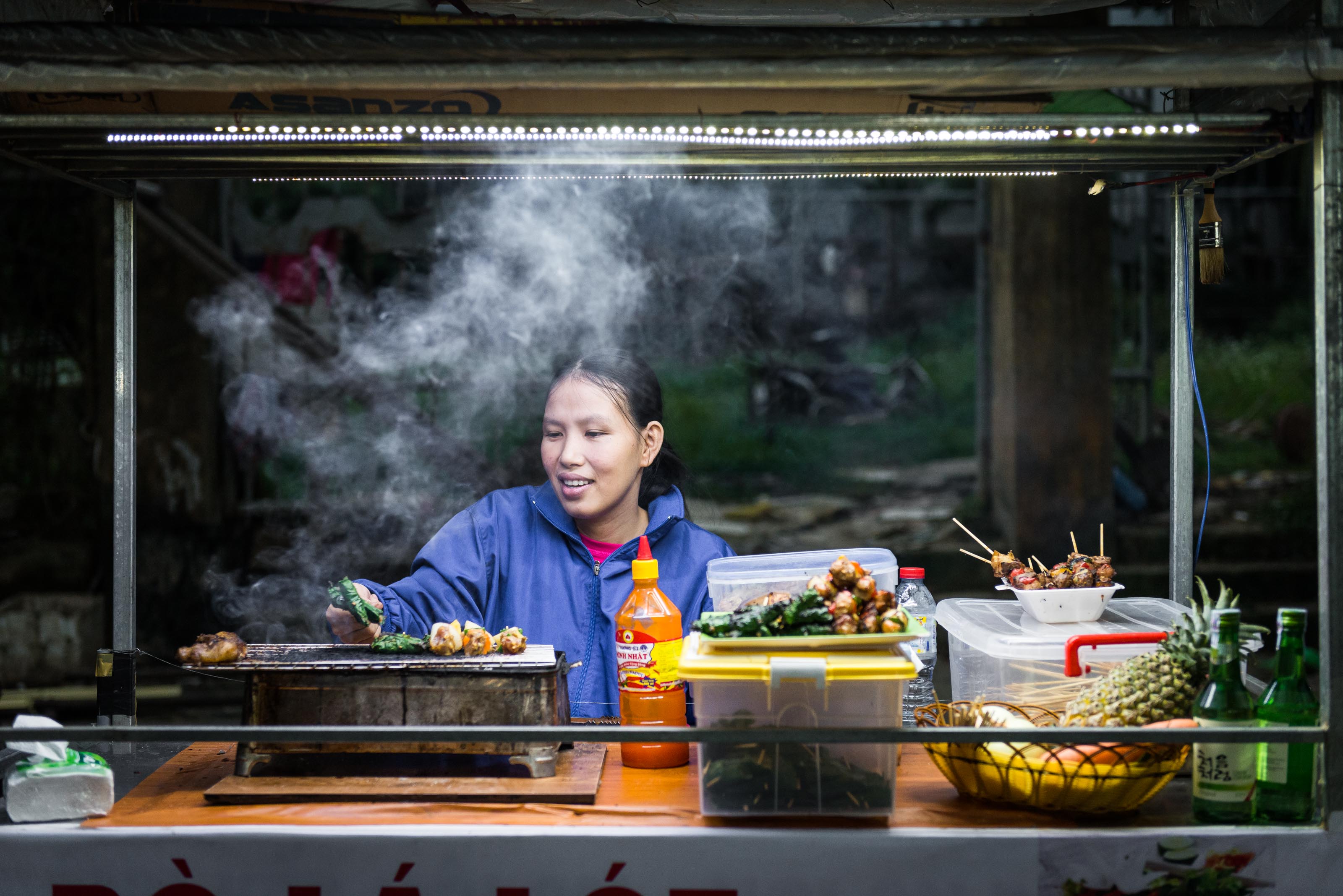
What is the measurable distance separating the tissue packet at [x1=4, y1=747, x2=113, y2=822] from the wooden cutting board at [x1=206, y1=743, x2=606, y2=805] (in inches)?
9.5

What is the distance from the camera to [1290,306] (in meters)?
13.4

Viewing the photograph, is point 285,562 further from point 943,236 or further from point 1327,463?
point 943,236

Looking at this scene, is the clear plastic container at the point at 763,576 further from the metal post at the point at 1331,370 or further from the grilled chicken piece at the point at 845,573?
the metal post at the point at 1331,370

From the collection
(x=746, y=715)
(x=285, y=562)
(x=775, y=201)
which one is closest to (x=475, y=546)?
(x=746, y=715)

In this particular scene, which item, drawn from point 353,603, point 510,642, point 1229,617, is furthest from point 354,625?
point 1229,617

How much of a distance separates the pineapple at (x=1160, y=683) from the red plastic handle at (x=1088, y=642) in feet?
0.38

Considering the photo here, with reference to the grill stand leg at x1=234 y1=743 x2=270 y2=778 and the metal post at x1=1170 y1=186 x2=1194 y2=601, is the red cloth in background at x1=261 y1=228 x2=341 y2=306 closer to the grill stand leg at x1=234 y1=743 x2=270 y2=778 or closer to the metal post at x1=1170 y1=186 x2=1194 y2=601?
the grill stand leg at x1=234 y1=743 x2=270 y2=778

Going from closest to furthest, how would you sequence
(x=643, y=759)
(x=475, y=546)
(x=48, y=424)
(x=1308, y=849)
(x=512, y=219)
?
(x=1308, y=849)
(x=643, y=759)
(x=475, y=546)
(x=512, y=219)
(x=48, y=424)

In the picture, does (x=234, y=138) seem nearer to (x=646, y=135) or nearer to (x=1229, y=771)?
(x=646, y=135)

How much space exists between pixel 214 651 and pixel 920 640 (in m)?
1.98

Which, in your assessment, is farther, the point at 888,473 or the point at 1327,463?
the point at 888,473

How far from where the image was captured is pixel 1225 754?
2.28 meters

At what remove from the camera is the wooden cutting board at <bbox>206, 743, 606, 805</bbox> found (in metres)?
2.42

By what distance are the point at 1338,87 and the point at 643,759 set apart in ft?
7.89
